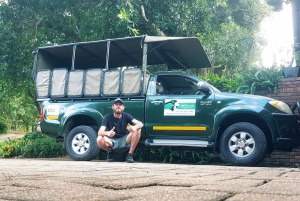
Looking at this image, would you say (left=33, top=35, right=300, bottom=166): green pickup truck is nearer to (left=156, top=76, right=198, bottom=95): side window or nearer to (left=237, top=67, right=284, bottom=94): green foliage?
(left=156, top=76, right=198, bottom=95): side window

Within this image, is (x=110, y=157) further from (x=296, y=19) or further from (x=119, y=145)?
(x=296, y=19)

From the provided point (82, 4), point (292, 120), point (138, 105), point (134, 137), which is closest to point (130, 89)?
point (138, 105)

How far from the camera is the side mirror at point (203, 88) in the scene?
26.4 ft

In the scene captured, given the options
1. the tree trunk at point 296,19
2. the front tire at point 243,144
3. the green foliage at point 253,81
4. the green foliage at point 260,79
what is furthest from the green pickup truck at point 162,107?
the tree trunk at point 296,19

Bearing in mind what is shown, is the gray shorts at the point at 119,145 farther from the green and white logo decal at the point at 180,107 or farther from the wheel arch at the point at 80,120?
the green and white logo decal at the point at 180,107

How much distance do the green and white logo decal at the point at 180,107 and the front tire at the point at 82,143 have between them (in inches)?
68.3

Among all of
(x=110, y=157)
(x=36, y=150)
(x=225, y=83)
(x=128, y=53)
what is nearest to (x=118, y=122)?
(x=110, y=157)

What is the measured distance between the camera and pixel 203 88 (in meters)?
8.06

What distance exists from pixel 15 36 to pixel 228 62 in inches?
336

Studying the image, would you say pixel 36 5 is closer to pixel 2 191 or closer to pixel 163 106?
pixel 163 106

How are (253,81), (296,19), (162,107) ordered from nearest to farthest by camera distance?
(162,107) → (253,81) → (296,19)

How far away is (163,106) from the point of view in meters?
8.41

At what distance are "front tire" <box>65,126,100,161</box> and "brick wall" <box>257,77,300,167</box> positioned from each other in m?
3.79

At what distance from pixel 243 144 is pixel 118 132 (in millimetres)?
2526
